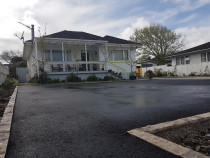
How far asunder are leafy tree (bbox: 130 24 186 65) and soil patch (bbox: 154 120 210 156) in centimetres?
3421

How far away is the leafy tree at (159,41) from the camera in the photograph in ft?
Answer: 115

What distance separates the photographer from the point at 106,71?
2002cm

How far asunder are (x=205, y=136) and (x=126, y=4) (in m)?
14.2

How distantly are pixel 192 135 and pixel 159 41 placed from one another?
35896 millimetres

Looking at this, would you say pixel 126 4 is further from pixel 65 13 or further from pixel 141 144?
pixel 141 144

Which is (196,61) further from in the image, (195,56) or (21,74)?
(21,74)

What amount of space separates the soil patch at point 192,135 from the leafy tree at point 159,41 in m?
34.2

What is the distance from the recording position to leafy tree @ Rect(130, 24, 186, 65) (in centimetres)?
3509

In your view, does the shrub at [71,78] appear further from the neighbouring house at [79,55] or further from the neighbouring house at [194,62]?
the neighbouring house at [194,62]

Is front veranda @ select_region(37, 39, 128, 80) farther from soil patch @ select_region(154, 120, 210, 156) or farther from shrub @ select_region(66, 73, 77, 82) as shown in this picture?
soil patch @ select_region(154, 120, 210, 156)

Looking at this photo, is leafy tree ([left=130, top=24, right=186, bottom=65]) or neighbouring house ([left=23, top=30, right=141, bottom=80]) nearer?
neighbouring house ([left=23, top=30, right=141, bottom=80])

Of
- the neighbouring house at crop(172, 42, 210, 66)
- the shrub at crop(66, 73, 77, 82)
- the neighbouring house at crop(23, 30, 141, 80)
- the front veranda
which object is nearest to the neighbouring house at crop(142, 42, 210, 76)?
the neighbouring house at crop(172, 42, 210, 66)

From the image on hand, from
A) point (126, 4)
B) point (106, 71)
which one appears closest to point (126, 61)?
point (106, 71)

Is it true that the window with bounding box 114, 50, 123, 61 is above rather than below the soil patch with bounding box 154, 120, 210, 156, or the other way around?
above
